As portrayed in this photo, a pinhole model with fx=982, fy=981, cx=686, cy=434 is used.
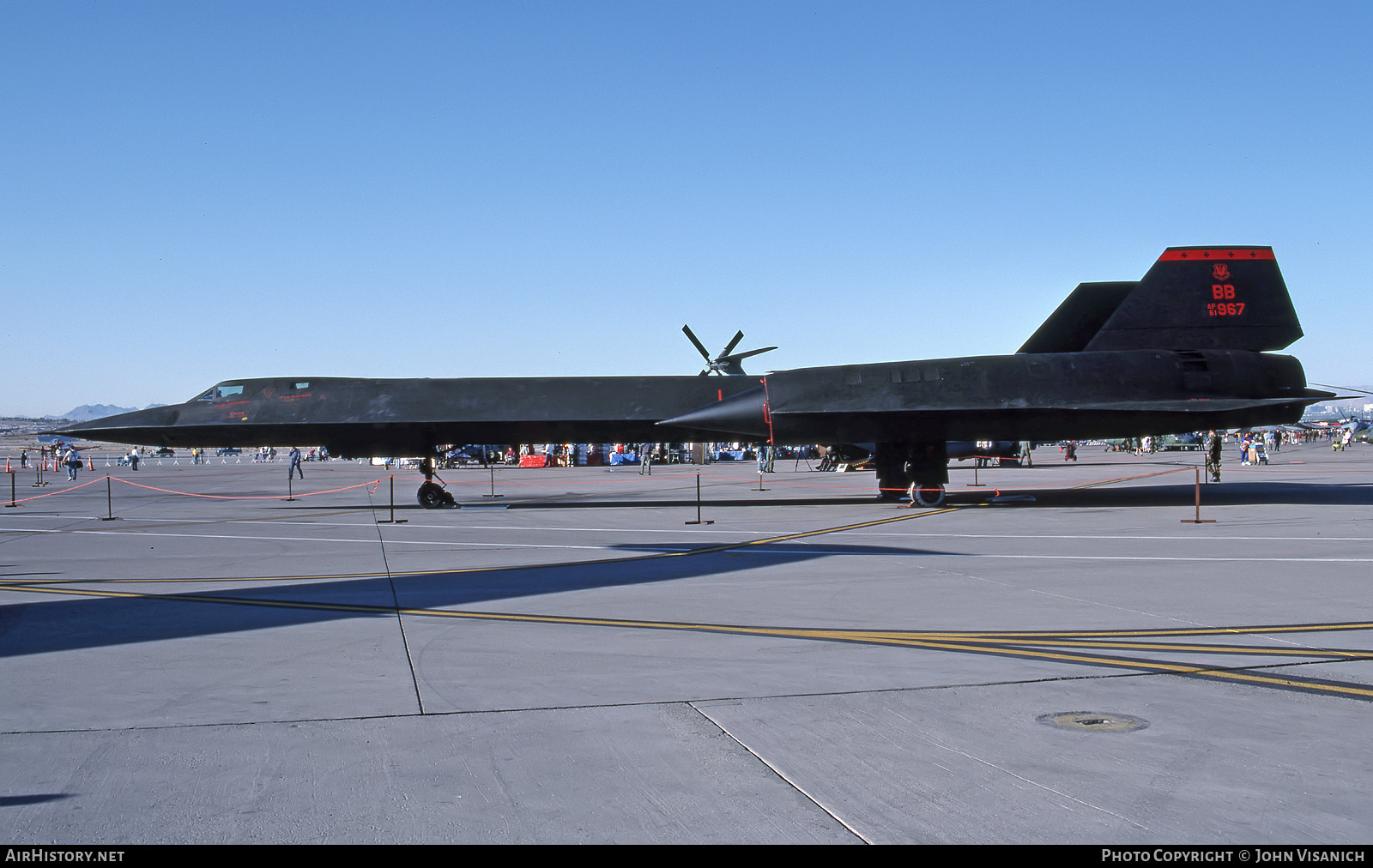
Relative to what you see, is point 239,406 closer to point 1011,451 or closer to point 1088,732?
point 1088,732

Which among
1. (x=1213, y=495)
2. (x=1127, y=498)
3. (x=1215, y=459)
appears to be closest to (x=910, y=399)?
(x=1127, y=498)

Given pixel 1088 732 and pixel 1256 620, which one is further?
pixel 1256 620

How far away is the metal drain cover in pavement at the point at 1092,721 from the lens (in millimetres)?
5238

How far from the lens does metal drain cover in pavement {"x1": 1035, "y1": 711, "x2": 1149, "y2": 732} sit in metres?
5.24

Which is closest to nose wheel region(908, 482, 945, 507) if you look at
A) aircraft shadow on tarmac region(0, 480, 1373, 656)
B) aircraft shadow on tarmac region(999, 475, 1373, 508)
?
aircraft shadow on tarmac region(999, 475, 1373, 508)

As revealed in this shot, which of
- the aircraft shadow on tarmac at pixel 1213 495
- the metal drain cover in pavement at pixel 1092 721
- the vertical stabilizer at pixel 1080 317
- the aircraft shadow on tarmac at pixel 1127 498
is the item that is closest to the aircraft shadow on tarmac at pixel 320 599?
the metal drain cover in pavement at pixel 1092 721

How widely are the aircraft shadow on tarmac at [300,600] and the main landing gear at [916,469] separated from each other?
9.69m

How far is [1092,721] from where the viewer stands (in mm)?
5355

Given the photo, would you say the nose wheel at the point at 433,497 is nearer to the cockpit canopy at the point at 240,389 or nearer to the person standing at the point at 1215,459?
the cockpit canopy at the point at 240,389

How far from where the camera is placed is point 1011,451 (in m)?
36.0

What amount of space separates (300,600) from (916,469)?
652 inches

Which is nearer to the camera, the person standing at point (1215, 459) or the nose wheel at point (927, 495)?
the nose wheel at point (927, 495)

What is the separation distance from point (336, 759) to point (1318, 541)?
14482 mm
